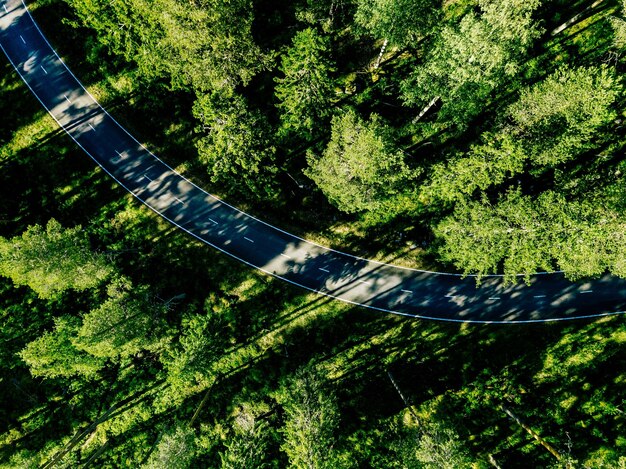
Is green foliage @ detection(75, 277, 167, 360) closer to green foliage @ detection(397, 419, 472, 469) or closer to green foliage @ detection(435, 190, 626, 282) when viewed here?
green foliage @ detection(397, 419, 472, 469)

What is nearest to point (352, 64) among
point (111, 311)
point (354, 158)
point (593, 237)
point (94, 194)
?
point (354, 158)

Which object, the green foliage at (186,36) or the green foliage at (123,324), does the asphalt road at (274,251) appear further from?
the green foliage at (186,36)

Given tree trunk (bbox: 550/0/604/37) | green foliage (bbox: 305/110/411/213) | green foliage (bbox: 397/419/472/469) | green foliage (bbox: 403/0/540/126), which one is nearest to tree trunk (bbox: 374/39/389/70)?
green foliage (bbox: 403/0/540/126)

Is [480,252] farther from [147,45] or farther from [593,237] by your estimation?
[147,45]

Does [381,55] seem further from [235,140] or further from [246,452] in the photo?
[246,452]

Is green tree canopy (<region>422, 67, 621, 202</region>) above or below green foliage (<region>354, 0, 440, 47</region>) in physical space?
below

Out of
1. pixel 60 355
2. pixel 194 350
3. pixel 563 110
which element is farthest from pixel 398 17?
pixel 60 355

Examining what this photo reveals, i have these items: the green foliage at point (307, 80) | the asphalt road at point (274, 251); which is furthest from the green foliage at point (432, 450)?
the green foliage at point (307, 80)
